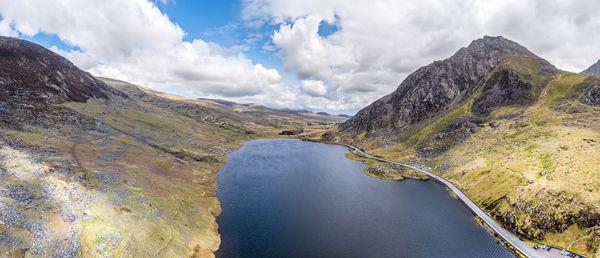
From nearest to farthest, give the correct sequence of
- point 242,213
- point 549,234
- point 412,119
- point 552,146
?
point 549,234 < point 242,213 < point 552,146 < point 412,119

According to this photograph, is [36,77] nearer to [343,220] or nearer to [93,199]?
[93,199]

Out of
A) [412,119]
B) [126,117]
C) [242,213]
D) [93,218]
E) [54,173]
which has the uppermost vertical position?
[412,119]

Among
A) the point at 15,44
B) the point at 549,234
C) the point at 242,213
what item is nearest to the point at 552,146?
the point at 549,234

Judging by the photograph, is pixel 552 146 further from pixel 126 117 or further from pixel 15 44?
pixel 15 44

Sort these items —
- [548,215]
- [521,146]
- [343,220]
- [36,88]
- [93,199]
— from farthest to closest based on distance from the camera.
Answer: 1. [36,88]
2. [521,146]
3. [343,220]
4. [548,215]
5. [93,199]

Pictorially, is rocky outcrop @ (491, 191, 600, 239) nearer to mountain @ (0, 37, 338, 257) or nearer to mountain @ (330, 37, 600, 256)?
mountain @ (330, 37, 600, 256)

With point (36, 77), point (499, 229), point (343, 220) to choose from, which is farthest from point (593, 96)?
point (36, 77)

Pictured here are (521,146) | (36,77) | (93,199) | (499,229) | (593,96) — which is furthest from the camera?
(593,96)
